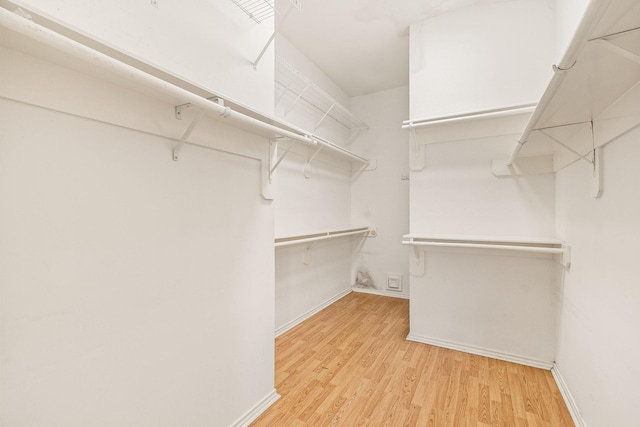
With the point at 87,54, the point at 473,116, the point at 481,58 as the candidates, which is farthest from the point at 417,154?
the point at 87,54

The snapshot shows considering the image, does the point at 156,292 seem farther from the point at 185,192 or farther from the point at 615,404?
the point at 615,404

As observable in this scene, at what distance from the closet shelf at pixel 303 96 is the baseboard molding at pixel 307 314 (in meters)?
1.93

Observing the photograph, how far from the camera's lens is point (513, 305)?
7.20 ft

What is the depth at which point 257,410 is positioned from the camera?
5.24 feet

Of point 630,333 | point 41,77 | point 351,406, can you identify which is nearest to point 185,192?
point 41,77

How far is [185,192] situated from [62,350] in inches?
25.8

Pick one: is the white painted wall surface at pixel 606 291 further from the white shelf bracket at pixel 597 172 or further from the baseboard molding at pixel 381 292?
the baseboard molding at pixel 381 292

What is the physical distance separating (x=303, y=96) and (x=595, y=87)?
240 centimetres

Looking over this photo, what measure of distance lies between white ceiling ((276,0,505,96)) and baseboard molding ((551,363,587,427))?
267 centimetres

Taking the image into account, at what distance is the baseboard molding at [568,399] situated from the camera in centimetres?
148

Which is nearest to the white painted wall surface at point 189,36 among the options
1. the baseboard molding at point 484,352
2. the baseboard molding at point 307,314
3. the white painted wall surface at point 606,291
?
the white painted wall surface at point 606,291

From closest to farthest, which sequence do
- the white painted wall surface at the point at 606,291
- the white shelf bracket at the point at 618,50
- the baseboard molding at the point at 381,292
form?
1. the white shelf bracket at the point at 618,50
2. the white painted wall surface at the point at 606,291
3. the baseboard molding at the point at 381,292

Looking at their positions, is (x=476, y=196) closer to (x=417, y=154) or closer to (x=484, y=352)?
(x=417, y=154)

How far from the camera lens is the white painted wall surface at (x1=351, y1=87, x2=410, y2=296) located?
3.68 metres
